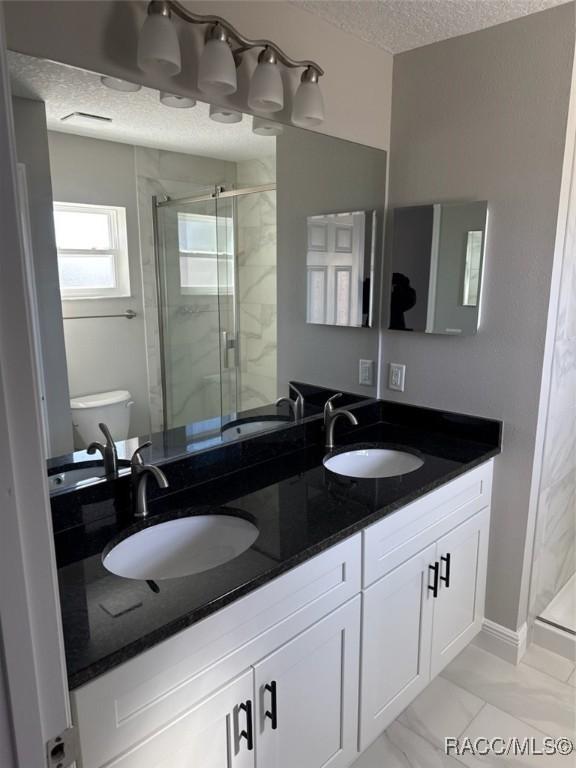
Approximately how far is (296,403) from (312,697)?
1021 mm

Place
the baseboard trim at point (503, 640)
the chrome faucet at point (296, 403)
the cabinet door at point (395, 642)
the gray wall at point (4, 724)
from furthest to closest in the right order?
the baseboard trim at point (503, 640), the chrome faucet at point (296, 403), the cabinet door at point (395, 642), the gray wall at point (4, 724)

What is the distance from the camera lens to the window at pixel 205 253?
166 centimetres

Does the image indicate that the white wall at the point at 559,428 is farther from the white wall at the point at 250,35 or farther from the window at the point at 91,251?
the window at the point at 91,251

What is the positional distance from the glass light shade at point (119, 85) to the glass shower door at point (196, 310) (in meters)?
0.30

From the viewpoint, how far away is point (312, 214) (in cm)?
209

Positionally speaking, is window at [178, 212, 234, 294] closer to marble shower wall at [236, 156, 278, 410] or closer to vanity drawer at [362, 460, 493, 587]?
marble shower wall at [236, 156, 278, 410]

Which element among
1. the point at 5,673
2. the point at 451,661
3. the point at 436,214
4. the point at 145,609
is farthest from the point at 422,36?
the point at 451,661

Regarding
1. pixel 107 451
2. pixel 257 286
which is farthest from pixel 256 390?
pixel 107 451

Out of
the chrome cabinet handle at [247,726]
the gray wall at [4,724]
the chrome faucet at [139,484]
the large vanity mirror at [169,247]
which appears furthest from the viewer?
the chrome faucet at [139,484]

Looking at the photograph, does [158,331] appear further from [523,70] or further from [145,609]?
[523,70]

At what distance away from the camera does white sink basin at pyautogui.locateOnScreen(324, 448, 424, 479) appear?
2.07 metres

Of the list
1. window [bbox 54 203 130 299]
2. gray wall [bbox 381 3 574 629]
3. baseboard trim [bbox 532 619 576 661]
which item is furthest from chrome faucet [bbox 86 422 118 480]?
baseboard trim [bbox 532 619 576 661]

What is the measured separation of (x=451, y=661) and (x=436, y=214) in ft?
5.80

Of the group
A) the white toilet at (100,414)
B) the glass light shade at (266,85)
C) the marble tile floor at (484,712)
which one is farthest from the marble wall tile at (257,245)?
the marble tile floor at (484,712)
